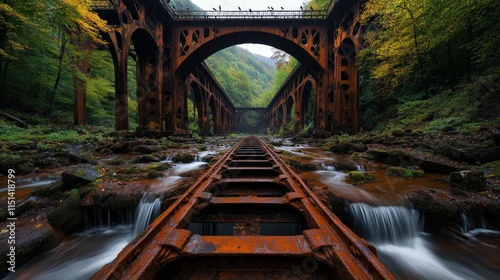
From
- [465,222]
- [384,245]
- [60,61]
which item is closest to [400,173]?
[465,222]

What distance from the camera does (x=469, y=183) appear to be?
3.17 metres

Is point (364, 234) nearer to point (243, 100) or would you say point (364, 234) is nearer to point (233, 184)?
point (233, 184)

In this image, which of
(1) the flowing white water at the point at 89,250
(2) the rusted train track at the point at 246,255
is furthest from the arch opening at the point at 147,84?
(2) the rusted train track at the point at 246,255

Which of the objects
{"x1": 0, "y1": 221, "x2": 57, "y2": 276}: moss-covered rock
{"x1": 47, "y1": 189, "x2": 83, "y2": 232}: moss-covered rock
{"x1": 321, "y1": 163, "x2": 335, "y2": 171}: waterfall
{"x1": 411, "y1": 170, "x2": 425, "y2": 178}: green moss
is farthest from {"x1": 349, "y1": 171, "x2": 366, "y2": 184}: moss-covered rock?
{"x1": 0, "y1": 221, "x2": 57, "y2": 276}: moss-covered rock

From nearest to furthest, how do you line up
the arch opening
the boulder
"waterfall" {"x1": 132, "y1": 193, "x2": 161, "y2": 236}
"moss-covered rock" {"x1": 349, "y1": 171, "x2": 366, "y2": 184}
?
"waterfall" {"x1": 132, "y1": 193, "x2": 161, "y2": 236} < the boulder < "moss-covered rock" {"x1": 349, "y1": 171, "x2": 366, "y2": 184} < the arch opening

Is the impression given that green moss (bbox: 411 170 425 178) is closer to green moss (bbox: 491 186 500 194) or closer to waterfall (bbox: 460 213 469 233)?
green moss (bbox: 491 186 500 194)

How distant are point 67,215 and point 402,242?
4.19m

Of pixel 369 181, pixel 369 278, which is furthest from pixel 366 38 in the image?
pixel 369 278

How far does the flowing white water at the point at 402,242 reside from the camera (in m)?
2.03

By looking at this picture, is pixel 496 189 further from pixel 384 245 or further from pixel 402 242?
pixel 384 245

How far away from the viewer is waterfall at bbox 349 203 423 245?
2580 mm

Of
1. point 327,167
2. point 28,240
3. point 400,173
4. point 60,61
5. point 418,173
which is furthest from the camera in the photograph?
point 60,61

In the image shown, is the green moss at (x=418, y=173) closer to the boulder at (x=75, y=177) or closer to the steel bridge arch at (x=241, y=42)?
the boulder at (x=75, y=177)

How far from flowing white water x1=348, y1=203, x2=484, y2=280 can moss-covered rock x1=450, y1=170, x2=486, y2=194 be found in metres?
1.09
